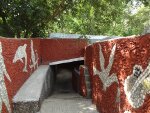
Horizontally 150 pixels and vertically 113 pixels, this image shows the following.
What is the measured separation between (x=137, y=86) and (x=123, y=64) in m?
1.11

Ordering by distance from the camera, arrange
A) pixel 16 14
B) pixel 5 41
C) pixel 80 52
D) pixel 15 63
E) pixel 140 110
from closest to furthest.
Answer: pixel 140 110
pixel 5 41
pixel 15 63
pixel 16 14
pixel 80 52

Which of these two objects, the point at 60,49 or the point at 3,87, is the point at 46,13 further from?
the point at 3,87

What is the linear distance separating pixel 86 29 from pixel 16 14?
693 cm

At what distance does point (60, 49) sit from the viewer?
829 inches

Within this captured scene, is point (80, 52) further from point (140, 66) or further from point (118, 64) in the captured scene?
point (140, 66)

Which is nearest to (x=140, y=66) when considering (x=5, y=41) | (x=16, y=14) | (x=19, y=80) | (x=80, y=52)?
(x=5, y=41)

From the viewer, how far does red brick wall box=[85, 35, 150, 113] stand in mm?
5598

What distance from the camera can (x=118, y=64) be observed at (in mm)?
7406

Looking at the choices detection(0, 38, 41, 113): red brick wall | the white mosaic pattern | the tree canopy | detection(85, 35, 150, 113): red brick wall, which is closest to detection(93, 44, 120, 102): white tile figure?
detection(85, 35, 150, 113): red brick wall

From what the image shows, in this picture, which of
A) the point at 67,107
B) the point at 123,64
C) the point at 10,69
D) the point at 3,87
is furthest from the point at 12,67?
the point at 123,64

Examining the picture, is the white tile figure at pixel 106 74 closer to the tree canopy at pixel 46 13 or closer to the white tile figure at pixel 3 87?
the white tile figure at pixel 3 87

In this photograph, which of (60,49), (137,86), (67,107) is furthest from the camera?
(60,49)

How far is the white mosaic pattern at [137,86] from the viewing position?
17.8 feet

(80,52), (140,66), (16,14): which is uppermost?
(16,14)
